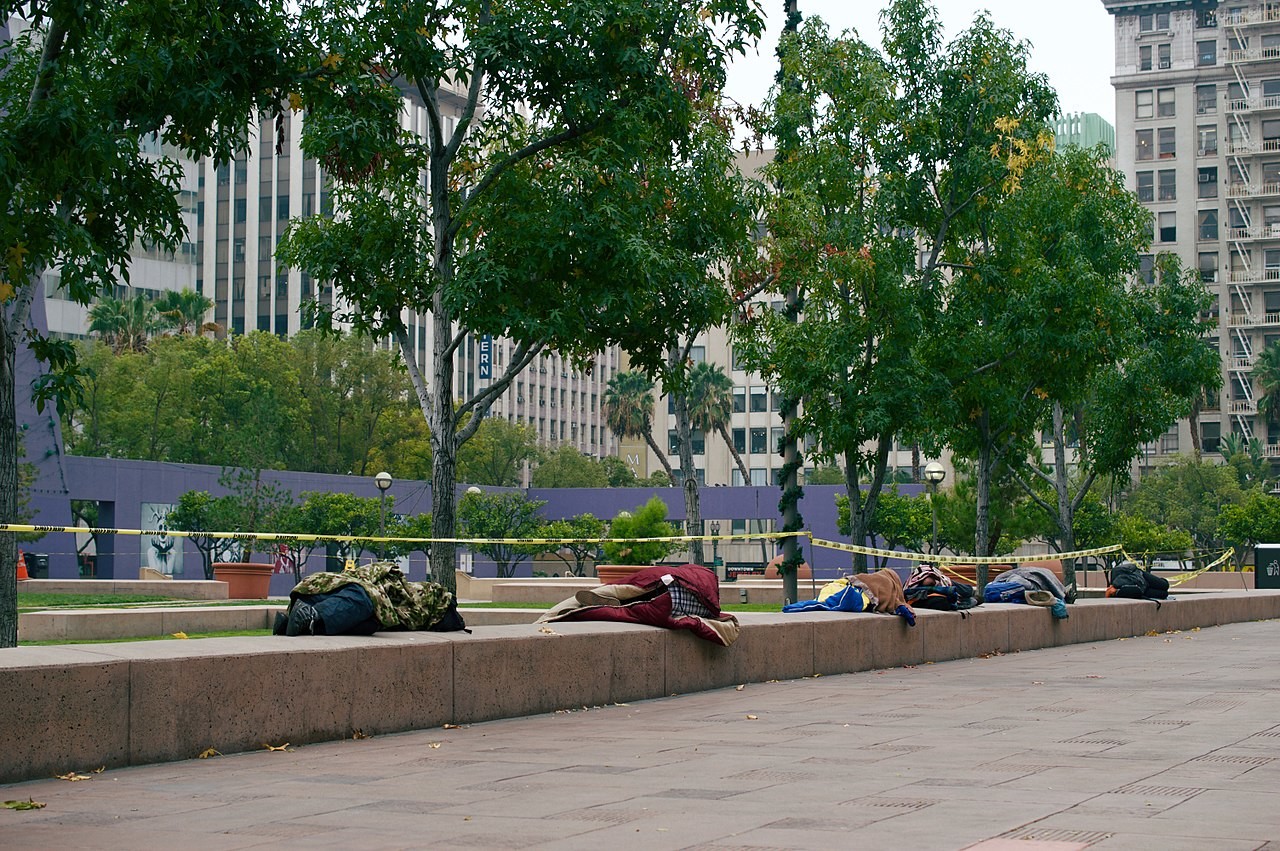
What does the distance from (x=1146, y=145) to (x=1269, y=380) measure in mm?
22955

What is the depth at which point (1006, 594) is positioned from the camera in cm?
1908

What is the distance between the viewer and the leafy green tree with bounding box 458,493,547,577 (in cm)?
4512

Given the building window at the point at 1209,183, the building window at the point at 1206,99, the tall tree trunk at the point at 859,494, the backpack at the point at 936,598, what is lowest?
the backpack at the point at 936,598

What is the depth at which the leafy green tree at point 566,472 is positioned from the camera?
95438 millimetres

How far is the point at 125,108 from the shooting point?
13352 millimetres

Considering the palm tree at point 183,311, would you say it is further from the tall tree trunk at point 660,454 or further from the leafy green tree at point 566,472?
the leafy green tree at point 566,472

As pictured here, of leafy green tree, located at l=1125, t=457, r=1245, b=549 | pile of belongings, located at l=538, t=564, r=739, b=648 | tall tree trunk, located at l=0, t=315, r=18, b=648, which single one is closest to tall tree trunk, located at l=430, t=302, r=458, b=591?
tall tree trunk, located at l=0, t=315, r=18, b=648

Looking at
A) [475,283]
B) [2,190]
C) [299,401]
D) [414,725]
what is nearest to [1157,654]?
[475,283]

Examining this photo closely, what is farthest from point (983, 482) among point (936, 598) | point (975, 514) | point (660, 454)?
point (660, 454)

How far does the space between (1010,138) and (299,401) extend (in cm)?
5123

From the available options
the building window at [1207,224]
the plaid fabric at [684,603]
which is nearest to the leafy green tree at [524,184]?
the plaid fabric at [684,603]

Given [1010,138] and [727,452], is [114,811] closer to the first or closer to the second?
[1010,138]

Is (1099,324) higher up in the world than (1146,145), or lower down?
lower down

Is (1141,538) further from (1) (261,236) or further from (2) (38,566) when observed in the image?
(1) (261,236)
